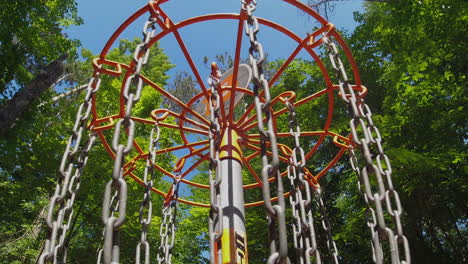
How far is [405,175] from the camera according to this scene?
6.39 meters

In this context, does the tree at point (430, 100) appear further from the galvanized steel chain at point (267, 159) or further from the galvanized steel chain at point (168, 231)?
the galvanized steel chain at point (267, 159)

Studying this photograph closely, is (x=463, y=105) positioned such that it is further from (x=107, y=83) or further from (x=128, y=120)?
(x=107, y=83)

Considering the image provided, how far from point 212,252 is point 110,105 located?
833 cm

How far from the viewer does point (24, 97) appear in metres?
7.18

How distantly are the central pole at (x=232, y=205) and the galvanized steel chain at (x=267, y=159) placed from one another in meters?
1.14

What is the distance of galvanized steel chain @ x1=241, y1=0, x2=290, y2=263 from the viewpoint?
3.38ft

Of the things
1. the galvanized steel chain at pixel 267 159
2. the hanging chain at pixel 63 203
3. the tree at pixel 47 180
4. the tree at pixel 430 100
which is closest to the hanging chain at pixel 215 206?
the galvanized steel chain at pixel 267 159

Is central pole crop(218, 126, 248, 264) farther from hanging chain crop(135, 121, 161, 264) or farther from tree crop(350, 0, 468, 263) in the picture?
tree crop(350, 0, 468, 263)

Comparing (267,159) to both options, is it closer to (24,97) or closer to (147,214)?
(147,214)

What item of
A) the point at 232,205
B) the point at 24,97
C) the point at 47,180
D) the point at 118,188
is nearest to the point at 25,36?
the point at 24,97

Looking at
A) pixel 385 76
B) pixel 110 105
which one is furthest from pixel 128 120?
pixel 385 76

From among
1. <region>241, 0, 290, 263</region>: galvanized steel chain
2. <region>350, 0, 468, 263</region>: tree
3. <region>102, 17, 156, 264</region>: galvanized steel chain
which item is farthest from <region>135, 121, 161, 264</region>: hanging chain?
<region>350, 0, 468, 263</region>: tree

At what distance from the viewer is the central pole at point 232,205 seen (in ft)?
8.45

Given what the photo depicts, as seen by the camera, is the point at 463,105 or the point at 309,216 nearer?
the point at 309,216
